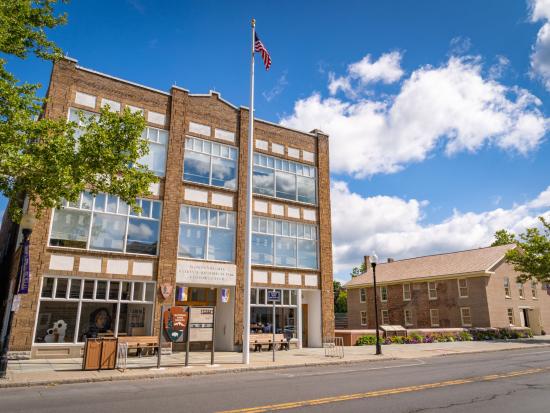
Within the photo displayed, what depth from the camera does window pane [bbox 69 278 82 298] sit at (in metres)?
17.6

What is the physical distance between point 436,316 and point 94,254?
34.4m

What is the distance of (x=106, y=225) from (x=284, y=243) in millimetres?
10021

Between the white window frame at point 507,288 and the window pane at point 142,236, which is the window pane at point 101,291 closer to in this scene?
the window pane at point 142,236

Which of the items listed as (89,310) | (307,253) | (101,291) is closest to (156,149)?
(101,291)

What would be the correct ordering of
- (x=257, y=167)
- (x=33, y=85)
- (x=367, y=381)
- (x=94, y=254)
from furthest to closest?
(x=257, y=167) → (x=94, y=254) → (x=33, y=85) → (x=367, y=381)

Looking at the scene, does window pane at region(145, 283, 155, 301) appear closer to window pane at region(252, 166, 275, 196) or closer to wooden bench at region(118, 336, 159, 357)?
wooden bench at region(118, 336, 159, 357)

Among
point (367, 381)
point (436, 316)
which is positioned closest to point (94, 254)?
point (367, 381)

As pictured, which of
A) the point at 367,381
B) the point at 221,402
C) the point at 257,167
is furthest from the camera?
the point at 257,167

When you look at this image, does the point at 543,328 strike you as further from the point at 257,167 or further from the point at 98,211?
the point at 98,211

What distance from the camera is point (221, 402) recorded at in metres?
8.41

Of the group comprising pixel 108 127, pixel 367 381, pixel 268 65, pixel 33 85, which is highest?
pixel 268 65

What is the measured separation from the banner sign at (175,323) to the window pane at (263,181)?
1040cm

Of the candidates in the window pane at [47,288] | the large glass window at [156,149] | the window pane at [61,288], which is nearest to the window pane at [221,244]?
the large glass window at [156,149]

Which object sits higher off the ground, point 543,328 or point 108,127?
point 108,127
